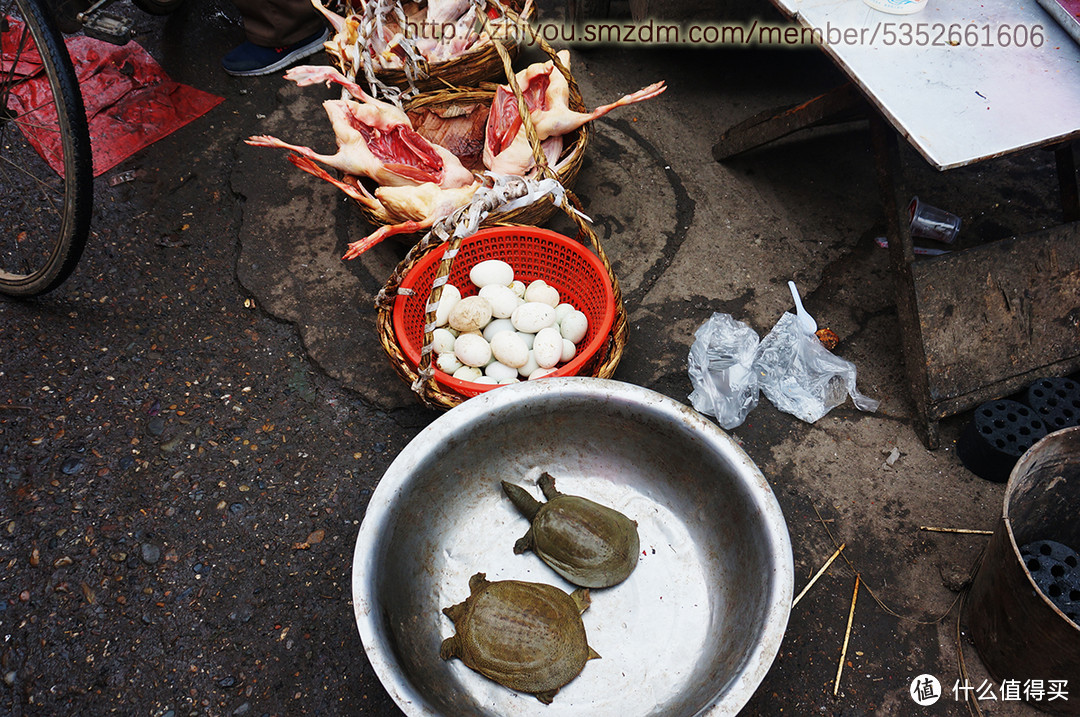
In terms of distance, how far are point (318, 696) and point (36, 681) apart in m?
0.79

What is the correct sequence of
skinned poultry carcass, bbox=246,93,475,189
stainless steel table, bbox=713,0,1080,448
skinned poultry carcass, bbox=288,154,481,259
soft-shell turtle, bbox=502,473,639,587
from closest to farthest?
soft-shell turtle, bbox=502,473,639,587, stainless steel table, bbox=713,0,1080,448, skinned poultry carcass, bbox=288,154,481,259, skinned poultry carcass, bbox=246,93,475,189

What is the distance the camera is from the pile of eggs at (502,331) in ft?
6.97

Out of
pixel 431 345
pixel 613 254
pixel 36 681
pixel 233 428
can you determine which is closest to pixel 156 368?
pixel 233 428

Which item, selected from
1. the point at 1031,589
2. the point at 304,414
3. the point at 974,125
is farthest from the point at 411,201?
the point at 1031,589

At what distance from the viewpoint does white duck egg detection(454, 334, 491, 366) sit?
213cm

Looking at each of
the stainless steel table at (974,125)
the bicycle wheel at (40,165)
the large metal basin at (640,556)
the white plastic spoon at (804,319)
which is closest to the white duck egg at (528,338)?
the large metal basin at (640,556)

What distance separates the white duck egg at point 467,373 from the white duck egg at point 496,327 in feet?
0.47

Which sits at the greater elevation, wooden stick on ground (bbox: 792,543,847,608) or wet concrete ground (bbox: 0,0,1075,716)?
wet concrete ground (bbox: 0,0,1075,716)

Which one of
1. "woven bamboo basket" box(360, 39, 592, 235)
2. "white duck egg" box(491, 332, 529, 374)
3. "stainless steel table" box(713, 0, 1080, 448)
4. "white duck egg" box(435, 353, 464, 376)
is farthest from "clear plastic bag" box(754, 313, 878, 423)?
"white duck egg" box(435, 353, 464, 376)

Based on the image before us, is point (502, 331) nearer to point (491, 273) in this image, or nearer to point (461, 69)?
point (491, 273)

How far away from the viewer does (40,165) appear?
296 centimetres

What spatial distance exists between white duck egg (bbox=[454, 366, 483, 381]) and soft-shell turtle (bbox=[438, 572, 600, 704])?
0.73 meters

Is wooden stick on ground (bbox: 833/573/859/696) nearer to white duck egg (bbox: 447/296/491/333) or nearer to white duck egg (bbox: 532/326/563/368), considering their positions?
white duck egg (bbox: 532/326/563/368)

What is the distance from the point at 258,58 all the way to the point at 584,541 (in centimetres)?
332
